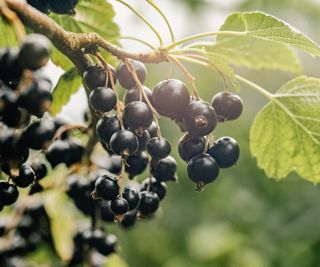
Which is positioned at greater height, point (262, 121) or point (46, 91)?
point (46, 91)

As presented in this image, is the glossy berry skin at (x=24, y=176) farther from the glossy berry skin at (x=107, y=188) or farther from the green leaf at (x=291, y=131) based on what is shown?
the green leaf at (x=291, y=131)

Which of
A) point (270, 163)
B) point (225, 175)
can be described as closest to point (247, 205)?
point (225, 175)

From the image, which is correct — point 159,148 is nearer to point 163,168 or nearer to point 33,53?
point 163,168

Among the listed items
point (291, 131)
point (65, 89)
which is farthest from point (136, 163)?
point (291, 131)

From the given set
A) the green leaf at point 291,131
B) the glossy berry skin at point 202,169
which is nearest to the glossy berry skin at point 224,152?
the glossy berry skin at point 202,169

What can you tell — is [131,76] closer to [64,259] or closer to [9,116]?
[9,116]

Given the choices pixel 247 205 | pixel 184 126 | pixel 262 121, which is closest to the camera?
pixel 184 126

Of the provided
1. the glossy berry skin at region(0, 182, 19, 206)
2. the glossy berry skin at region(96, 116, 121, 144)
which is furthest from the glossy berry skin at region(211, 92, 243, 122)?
the glossy berry skin at region(0, 182, 19, 206)

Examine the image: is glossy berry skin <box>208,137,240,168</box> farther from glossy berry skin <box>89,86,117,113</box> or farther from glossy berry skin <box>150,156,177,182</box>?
glossy berry skin <box>89,86,117,113</box>
